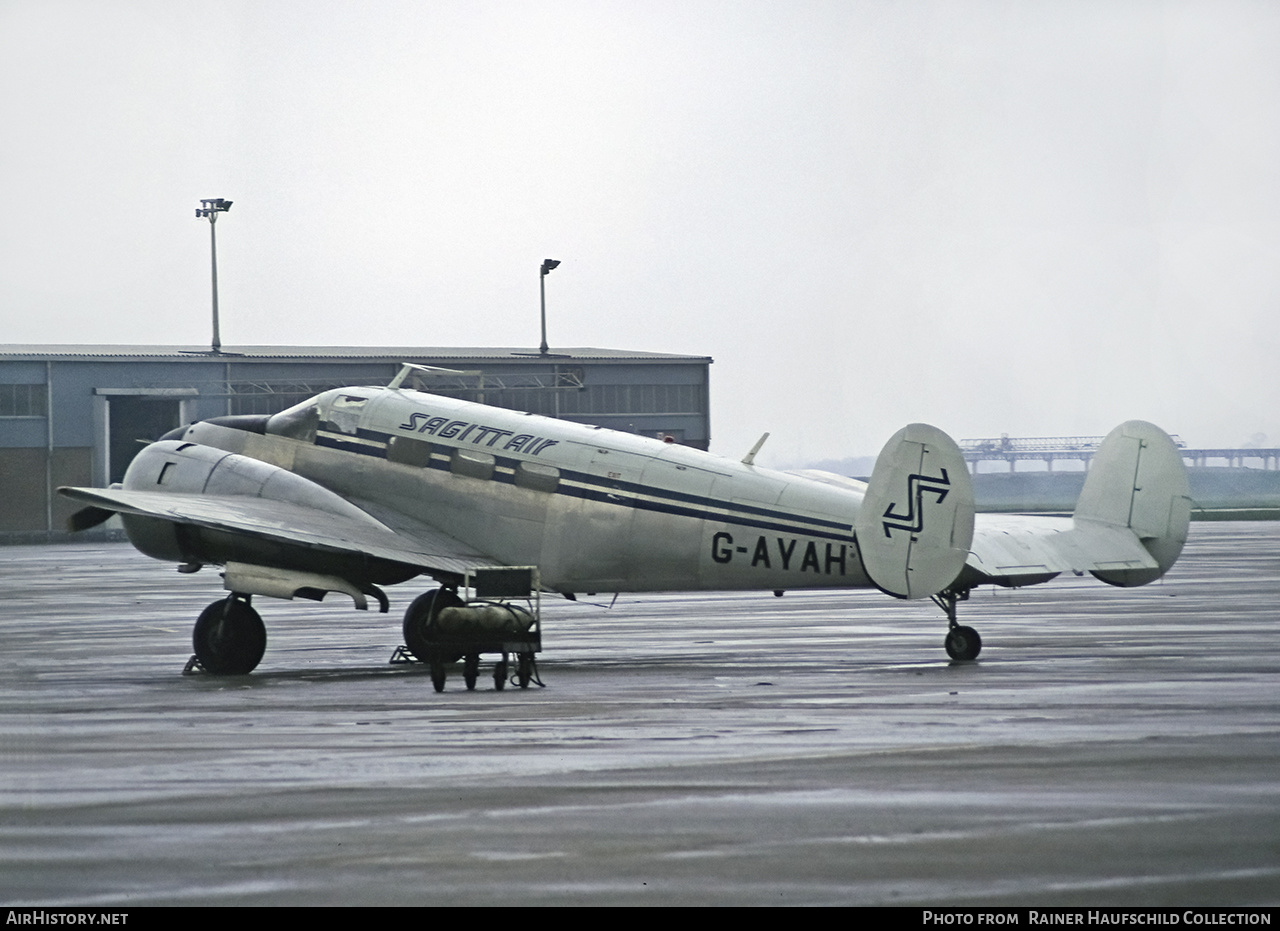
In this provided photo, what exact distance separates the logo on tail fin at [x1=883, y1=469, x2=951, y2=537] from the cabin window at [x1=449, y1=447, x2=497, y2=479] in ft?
19.1

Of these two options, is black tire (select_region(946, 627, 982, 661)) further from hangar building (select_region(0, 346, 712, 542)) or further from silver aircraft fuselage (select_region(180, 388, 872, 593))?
hangar building (select_region(0, 346, 712, 542))

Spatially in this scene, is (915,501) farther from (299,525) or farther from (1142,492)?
(299,525)

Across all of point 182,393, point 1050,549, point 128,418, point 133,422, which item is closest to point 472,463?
point 1050,549

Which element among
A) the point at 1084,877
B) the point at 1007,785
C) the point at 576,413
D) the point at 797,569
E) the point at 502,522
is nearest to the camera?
the point at 1084,877

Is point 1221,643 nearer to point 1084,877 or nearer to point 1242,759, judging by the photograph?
point 1242,759

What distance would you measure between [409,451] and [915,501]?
7332 millimetres

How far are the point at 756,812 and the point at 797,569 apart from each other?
9549 millimetres

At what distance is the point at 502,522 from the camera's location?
72.1 ft

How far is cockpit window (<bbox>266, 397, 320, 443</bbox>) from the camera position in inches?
921

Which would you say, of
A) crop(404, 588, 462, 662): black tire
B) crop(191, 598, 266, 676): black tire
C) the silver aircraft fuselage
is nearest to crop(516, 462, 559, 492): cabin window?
the silver aircraft fuselage

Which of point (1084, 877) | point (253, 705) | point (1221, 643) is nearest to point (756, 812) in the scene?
point (1084, 877)

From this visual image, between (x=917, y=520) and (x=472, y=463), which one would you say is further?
(x=472, y=463)

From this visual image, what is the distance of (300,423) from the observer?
2348 cm

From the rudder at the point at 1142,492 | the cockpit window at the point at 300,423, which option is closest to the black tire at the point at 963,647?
the rudder at the point at 1142,492
